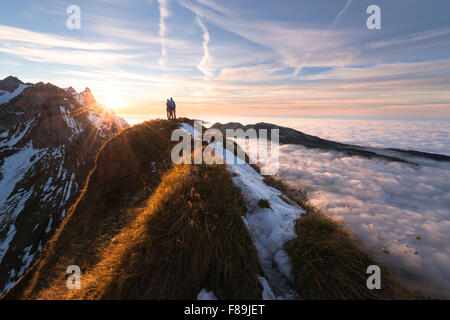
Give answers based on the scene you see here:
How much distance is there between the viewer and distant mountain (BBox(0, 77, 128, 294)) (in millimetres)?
83625

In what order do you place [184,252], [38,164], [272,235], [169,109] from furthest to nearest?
[38,164] < [169,109] < [272,235] < [184,252]

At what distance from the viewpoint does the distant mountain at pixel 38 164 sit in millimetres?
83625

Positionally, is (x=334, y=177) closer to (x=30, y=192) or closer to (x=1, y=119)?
(x=30, y=192)

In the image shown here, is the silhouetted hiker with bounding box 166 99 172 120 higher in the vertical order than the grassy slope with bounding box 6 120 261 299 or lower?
higher

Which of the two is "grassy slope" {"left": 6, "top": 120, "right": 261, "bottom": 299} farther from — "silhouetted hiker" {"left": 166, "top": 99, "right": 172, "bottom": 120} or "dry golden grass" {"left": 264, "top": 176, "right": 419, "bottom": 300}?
"silhouetted hiker" {"left": 166, "top": 99, "right": 172, "bottom": 120}

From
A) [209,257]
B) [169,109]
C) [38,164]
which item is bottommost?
[38,164]

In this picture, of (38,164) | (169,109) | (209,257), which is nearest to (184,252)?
(209,257)

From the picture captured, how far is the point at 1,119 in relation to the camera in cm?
16650

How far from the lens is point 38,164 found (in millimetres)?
136375

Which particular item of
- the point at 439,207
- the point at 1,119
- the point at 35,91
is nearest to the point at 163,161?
the point at 439,207

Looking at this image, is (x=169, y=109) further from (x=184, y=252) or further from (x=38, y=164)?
(x=38, y=164)

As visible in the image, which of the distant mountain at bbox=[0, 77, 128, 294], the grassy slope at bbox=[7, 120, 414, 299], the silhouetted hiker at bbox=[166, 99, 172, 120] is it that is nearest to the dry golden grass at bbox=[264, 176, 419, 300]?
the grassy slope at bbox=[7, 120, 414, 299]

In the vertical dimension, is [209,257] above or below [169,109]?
below

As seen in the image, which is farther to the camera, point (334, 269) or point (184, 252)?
point (184, 252)
